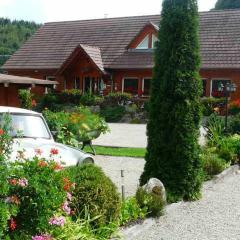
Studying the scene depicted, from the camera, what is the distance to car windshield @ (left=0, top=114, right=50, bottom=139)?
879cm

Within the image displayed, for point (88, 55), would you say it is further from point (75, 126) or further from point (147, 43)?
point (75, 126)

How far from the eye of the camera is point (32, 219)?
4531 mm

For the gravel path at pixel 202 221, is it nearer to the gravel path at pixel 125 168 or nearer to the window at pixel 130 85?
the gravel path at pixel 125 168

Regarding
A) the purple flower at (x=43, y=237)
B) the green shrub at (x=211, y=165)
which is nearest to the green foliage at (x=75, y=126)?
the green shrub at (x=211, y=165)

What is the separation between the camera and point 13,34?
2734 inches

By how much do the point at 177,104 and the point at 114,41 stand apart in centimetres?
2786

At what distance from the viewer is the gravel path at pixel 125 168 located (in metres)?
10.6

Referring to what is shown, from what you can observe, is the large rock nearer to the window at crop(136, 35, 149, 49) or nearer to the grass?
the grass

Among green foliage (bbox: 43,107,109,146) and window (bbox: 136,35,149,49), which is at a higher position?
window (bbox: 136,35,149,49)

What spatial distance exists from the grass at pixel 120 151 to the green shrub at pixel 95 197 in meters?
8.55

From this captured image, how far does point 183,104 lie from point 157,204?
77.1 inches

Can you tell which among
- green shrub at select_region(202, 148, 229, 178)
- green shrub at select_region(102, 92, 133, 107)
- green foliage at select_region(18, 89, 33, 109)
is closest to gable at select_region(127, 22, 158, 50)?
green shrub at select_region(102, 92, 133, 107)

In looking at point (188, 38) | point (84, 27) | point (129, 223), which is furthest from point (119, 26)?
point (129, 223)

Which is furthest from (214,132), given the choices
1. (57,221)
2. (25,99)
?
(25,99)
